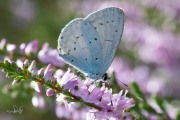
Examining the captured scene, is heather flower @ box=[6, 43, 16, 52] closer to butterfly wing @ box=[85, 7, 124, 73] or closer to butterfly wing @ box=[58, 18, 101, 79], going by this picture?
butterfly wing @ box=[58, 18, 101, 79]

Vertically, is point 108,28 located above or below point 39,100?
above

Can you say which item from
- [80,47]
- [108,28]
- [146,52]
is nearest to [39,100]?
[80,47]

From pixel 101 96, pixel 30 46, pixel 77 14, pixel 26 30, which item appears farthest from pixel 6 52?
pixel 26 30

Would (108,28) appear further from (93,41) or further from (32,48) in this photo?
(32,48)

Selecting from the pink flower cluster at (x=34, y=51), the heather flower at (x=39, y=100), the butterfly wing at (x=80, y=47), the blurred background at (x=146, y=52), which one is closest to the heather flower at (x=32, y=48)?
the pink flower cluster at (x=34, y=51)

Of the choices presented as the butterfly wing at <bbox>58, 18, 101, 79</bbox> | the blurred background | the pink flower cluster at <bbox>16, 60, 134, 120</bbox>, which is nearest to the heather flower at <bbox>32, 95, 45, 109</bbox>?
the butterfly wing at <bbox>58, 18, 101, 79</bbox>

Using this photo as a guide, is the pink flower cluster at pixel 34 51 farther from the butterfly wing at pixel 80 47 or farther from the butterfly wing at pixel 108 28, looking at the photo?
the butterfly wing at pixel 108 28

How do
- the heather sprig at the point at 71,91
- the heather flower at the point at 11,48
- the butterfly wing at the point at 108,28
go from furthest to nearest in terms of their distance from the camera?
the heather flower at the point at 11,48, the butterfly wing at the point at 108,28, the heather sprig at the point at 71,91
